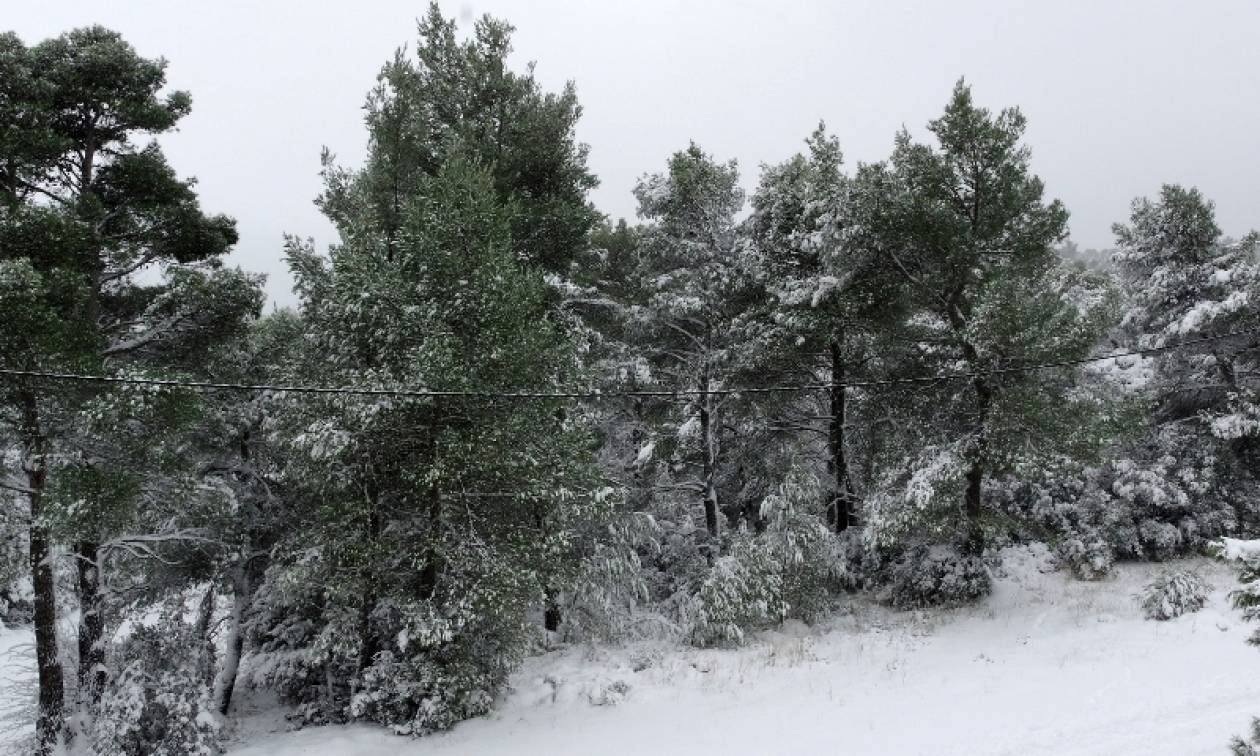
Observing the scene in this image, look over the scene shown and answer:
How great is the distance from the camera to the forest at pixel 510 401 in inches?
383

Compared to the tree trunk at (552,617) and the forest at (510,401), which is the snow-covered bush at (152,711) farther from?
the tree trunk at (552,617)

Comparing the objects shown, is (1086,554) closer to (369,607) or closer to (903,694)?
(903,694)

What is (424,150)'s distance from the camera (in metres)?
13.5

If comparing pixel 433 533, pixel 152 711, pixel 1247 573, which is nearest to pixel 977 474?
pixel 1247 573

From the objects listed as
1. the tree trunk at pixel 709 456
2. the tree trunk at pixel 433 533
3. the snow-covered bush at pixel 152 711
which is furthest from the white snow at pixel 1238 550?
the snow-covered bush at pixel 152 711

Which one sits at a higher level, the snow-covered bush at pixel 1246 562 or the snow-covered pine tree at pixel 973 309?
the snow-covered pine tree at pixel 973 309

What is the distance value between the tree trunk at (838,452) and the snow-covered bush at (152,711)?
13.9 meters

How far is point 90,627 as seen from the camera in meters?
10.4

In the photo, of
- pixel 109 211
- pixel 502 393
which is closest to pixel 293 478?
pixel 502 393

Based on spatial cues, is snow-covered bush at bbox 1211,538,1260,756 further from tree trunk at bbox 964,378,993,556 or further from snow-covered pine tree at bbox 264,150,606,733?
tree trunk at bbox 964,378,993,556

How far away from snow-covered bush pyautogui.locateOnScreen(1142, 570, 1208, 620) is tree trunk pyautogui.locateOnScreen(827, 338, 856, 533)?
245 inches

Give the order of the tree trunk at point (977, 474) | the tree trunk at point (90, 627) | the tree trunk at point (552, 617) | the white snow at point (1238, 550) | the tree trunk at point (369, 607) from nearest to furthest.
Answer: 1. the white snow at point (1238, 550)
2. the tree trunk at point (90, 627)
3. the tree trunk at point (369, 607)
4. the tree trunk at point (977, 474)
5. the tree trunk at point (552, 617)

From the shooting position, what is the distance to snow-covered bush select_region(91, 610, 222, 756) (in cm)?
899

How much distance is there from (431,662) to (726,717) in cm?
452
